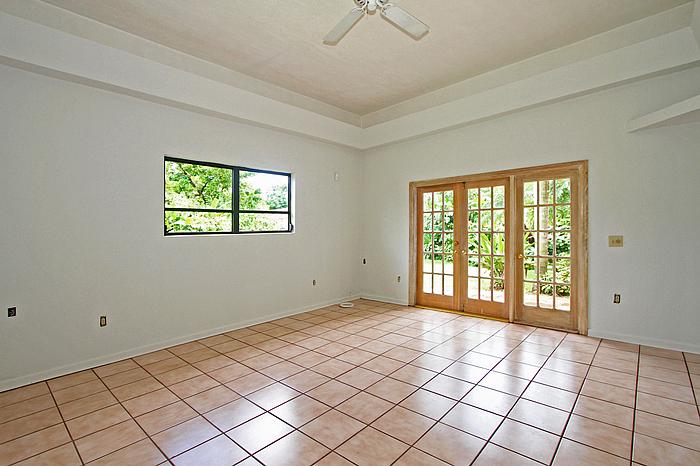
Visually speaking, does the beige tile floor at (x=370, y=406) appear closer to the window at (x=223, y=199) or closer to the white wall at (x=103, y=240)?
the white wall at (x=103, y=240)

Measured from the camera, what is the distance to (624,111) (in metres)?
3.92

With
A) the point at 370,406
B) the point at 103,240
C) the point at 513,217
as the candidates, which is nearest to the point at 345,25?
the point at 370,406

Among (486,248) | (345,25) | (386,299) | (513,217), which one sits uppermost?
(345,25)

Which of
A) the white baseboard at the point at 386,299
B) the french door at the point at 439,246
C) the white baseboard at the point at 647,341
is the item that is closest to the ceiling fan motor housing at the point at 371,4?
the french door at the point at 439,246

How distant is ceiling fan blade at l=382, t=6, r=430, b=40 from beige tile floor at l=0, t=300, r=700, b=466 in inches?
115

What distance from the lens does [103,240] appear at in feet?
11.7

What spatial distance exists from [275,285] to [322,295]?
102cm

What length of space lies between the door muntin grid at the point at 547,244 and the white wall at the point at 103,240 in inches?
Answer: 140

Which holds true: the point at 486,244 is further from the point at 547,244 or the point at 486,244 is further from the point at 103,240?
the point at 103,240

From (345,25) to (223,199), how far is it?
9.14 ft

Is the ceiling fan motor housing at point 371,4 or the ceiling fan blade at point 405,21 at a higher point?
the ceiling fan motor housing at point 371,4

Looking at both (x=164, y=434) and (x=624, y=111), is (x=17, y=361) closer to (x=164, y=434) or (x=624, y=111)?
(x=164, y=434)

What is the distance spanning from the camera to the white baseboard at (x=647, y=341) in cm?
362

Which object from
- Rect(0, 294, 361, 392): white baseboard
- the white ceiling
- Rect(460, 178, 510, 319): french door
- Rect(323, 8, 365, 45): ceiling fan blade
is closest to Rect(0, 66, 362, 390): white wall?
Rect(0, 294, 361, 392): white baseboard
